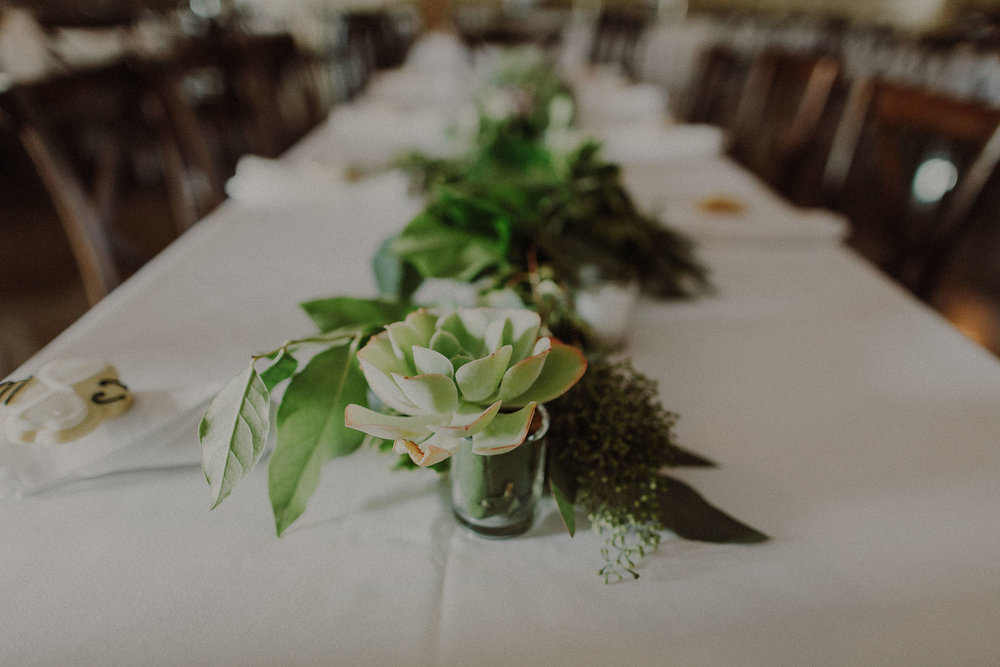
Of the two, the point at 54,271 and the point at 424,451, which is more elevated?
the point at 424,451

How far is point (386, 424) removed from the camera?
344 mm

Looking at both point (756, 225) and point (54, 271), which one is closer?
point (756, 225)

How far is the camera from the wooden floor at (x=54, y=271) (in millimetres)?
1890

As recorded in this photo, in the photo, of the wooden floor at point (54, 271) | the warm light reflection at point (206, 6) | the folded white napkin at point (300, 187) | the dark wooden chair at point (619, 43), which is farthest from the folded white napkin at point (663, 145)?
the warm light reflection at point (206, 6)

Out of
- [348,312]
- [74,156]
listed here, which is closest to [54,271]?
[74,156]

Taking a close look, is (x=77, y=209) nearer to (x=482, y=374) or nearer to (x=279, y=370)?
(x=279, y=370)

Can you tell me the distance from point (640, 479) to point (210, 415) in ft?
1.05

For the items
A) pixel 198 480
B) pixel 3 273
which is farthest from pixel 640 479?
pixel 3 273

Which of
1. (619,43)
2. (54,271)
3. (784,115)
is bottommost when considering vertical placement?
(54,271)

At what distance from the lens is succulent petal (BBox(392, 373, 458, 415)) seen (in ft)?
1.06

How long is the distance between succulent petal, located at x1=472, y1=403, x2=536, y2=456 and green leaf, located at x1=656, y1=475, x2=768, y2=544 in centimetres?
15

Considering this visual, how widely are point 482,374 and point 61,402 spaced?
364 millimetres

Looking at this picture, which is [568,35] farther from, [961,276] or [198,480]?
[198,480]

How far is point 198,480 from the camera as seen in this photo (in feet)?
1.57
